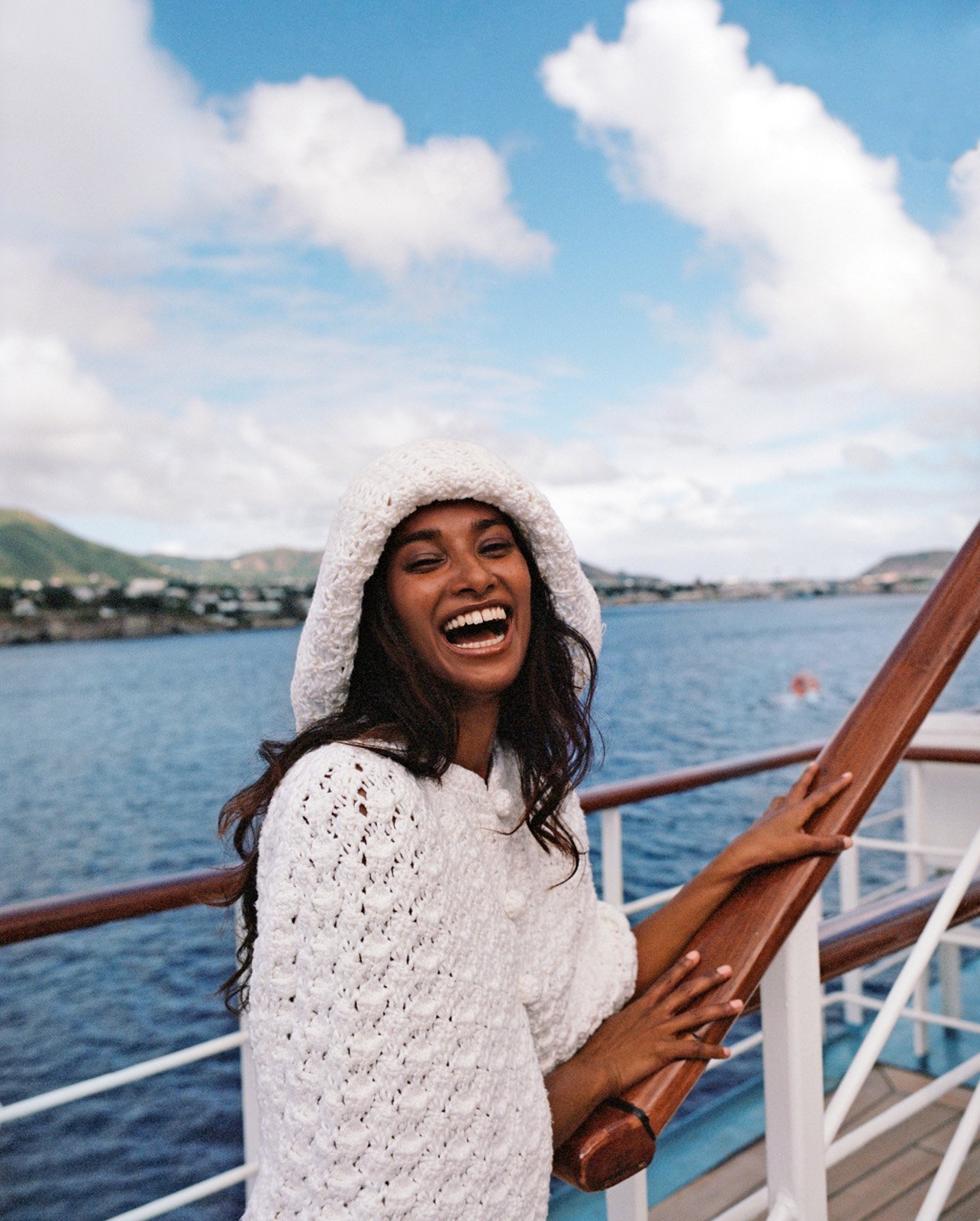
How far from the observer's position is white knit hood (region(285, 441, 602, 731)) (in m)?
0.93

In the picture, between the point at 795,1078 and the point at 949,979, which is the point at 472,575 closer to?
the point at 795,1078

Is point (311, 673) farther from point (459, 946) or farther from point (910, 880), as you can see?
point (910, 880)

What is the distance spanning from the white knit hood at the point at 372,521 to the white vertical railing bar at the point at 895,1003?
0.56 m

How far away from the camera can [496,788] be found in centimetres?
107

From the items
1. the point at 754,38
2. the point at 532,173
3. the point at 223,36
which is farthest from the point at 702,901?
the point at 754,38

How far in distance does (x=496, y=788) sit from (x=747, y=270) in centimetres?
5426

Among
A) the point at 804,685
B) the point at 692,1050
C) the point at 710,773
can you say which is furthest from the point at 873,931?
the point at 804,685

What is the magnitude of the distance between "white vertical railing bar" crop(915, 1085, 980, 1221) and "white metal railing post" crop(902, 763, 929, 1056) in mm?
1893

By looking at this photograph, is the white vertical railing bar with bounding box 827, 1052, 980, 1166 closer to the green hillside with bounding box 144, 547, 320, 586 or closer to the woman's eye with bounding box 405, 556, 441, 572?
the woman's eye with bounding box 405, 556, 441, 572

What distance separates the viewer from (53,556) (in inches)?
4144

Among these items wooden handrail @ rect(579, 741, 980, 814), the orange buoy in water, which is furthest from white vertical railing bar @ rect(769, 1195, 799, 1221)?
the orange buoy in water

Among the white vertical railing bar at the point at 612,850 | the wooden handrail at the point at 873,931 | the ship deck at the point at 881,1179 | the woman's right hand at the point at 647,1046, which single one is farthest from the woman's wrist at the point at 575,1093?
the ship deck at the point at 881,1179

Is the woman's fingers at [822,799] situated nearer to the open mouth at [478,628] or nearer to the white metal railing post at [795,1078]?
the white metal railing post at [795,1078]

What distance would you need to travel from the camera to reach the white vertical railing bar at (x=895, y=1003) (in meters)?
0.86
